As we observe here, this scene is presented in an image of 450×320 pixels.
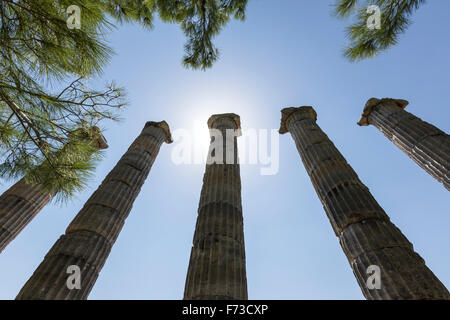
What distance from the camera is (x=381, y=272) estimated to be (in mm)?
A: 6434

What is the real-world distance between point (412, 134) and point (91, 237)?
13.4 m

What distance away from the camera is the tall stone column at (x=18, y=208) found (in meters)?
9.12

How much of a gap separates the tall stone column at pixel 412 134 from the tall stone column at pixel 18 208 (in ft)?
41.4

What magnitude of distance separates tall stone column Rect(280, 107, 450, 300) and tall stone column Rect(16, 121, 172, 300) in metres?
7.66

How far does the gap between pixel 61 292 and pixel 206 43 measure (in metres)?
8.94

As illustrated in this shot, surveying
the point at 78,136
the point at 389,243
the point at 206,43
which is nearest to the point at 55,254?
the point at 78,136

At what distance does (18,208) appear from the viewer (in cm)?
986

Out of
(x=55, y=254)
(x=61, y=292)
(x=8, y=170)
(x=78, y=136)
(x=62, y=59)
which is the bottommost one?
(x=61, y=292)

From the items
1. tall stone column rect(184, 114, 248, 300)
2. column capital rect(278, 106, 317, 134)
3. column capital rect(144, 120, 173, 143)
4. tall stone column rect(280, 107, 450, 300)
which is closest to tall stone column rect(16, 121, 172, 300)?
tall stone column rect(184, 114, 248, 300)

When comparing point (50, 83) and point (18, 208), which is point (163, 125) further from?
point (50, 83)

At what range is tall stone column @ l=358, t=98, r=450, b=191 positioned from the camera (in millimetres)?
9734

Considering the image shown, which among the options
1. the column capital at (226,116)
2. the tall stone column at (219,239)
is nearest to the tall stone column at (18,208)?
the tall stone column at (219,239)
